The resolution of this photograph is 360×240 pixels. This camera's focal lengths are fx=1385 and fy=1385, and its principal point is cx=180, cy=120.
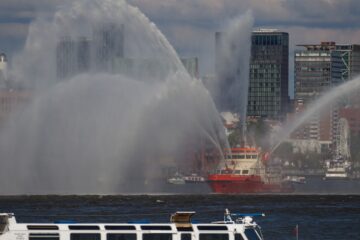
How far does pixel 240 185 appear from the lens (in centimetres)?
11000

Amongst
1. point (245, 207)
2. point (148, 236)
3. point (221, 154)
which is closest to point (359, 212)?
point (245, 207)

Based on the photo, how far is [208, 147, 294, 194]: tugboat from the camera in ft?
362

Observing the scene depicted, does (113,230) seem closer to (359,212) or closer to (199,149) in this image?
(359,212)

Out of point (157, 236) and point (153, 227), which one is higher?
point (153, 227)

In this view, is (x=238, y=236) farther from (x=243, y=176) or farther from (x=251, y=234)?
(x=243, y=176)

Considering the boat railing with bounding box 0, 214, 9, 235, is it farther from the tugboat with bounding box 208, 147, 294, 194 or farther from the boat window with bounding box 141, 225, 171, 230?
the tugboat with bounding box 208, 147, 294, 194

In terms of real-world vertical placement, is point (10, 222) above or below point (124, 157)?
below

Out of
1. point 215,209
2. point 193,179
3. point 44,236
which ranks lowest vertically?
point 44,236

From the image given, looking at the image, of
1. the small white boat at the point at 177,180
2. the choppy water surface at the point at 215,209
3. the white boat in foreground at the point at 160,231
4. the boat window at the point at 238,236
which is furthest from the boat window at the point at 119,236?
the small white boat at the point at 177,180

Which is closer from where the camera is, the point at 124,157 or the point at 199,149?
the point at 124,157

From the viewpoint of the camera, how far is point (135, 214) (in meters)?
80.2

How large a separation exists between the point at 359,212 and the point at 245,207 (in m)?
7.19

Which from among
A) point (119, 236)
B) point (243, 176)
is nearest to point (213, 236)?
point (119, 236)

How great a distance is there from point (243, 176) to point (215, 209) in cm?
2556
